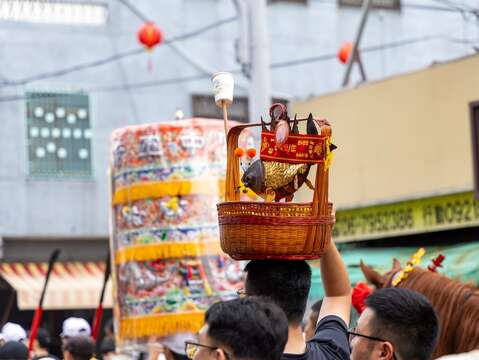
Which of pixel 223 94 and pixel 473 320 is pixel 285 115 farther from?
pixel 473 320

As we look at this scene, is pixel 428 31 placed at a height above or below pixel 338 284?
above

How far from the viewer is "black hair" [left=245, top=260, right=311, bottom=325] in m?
4.09

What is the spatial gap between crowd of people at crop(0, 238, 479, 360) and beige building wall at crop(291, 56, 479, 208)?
9.07 m

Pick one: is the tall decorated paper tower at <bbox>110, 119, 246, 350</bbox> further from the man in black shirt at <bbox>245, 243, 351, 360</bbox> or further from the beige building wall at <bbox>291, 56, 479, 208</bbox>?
the man in black shirt at <bbox>245, 243, 351, 360</bbox>

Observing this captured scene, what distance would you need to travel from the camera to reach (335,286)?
451cm

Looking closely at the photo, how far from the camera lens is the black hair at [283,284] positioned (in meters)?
4.09

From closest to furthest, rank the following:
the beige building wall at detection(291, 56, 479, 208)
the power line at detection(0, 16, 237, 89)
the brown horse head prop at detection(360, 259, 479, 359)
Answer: the brown horse head prop at detection(360, 259, 479, 359) → the beige building wall at detection(291, 56, 479, 208) → the power line at detection(0, 16, 237, 89)

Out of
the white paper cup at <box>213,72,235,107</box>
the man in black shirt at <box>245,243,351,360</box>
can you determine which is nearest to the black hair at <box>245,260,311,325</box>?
the man in black shirt at <box>245,243,351,360</box>

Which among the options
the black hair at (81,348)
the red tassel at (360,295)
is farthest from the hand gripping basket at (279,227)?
the black hair at (81,348)

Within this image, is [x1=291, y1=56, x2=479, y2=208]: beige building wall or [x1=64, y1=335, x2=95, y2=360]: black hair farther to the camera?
[x1=291, y1=56, x2=479, y2=208]: beige building wall

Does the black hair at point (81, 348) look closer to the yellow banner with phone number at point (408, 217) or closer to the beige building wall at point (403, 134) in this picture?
the beige building wall at point (403, 134)

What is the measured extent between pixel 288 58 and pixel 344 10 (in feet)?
4.94

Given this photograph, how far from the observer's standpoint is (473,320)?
5.39 metres

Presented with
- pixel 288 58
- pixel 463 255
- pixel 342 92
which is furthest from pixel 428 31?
pixel 463 255
